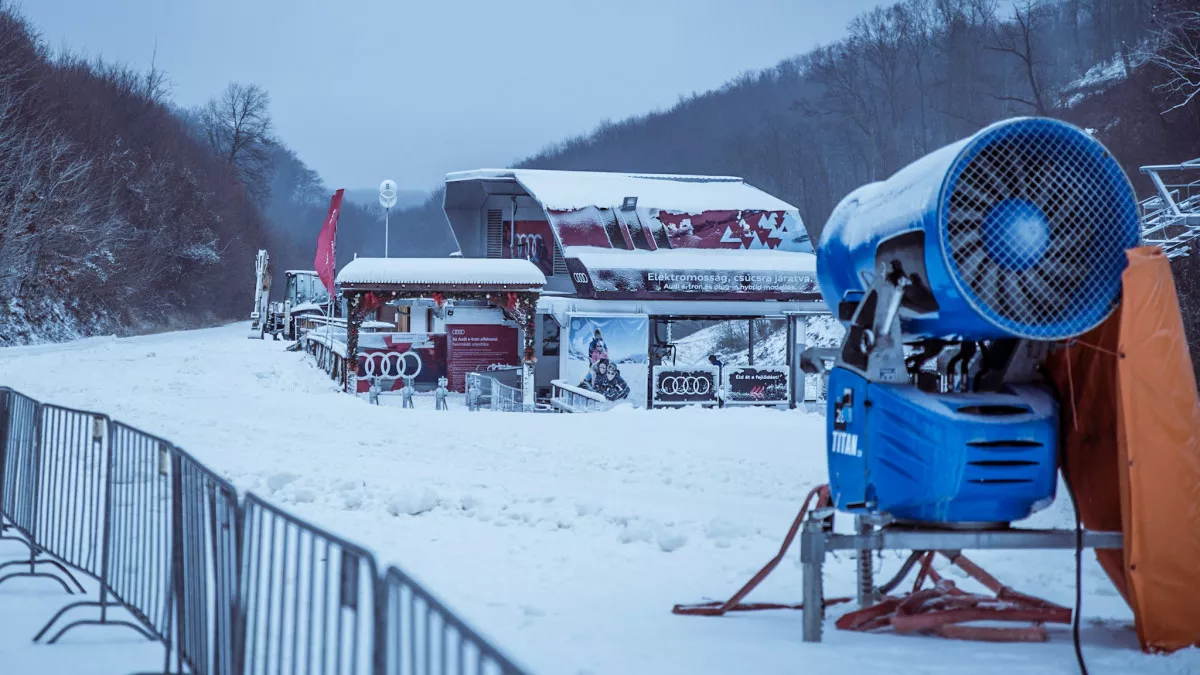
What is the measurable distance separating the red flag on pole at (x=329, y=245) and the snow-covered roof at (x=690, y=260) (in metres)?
6.10

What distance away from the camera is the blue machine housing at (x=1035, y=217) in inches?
192

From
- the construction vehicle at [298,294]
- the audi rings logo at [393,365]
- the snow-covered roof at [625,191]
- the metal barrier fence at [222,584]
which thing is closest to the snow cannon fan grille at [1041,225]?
the metal barrier fence at [222,584]

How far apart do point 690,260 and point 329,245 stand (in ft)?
31.9

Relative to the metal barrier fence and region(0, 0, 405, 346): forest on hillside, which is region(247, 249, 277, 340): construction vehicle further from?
the metal barrier fence

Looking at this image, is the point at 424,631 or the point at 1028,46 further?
the point at 1028,46

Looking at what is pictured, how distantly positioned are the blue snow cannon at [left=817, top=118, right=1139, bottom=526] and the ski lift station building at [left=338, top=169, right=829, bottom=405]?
19.5 metres

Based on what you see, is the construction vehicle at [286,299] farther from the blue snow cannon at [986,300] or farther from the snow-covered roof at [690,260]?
the blue snow cannon at [986,300]

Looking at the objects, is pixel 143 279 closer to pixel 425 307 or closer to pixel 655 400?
pixel 425 307

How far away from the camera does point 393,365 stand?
27.2m

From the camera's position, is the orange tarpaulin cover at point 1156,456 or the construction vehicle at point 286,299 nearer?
the orange tarpaulin cover at point 1156,456

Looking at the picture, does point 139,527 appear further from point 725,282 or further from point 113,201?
point 113,201

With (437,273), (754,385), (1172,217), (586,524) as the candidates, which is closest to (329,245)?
(437,273)

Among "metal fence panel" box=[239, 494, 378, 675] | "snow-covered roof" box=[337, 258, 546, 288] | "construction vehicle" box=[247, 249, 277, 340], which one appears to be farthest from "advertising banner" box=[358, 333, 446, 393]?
"construction vehicle" box=[247, 249, 277, 340]

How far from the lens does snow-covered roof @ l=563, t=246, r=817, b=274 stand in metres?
28.5
